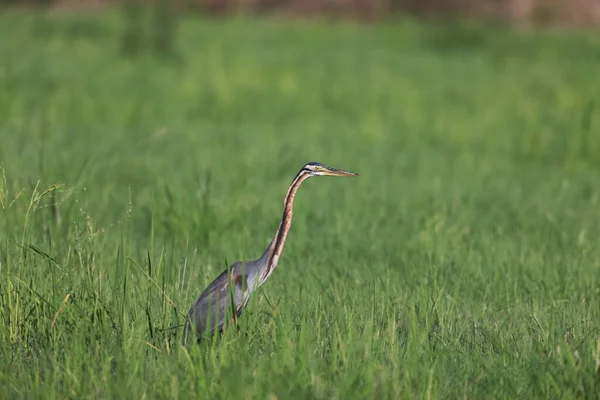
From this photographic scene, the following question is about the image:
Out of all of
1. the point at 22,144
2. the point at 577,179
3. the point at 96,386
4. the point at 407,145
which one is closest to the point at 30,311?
the point at 96,386

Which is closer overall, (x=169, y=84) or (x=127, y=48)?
(x=169, y=84)

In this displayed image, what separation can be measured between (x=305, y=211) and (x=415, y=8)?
50.5 feet

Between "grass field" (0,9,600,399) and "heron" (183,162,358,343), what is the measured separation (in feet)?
0.32

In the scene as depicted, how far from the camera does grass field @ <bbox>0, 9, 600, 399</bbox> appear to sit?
3924 millimetres

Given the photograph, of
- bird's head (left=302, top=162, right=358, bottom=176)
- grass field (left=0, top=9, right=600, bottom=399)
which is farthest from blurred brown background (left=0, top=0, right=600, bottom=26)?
bird's head (left=302, top=162, right=358, bottom=176)

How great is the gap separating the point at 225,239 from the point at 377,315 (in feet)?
6.61

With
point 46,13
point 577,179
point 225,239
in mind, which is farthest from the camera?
point 46,13

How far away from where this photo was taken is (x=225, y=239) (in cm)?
645

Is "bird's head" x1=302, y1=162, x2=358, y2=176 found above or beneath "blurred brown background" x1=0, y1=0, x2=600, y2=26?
above

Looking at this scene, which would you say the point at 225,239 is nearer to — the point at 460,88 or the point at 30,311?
the point at 30,311

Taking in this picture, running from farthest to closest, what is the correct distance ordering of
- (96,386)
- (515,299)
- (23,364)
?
(515,299) < (23,364) < (96,386)

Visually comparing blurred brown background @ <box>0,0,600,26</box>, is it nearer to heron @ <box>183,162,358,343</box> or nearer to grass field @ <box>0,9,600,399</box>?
grass field @ <box>0,9,600,399</box>

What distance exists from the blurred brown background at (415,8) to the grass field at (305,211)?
325 centimetres

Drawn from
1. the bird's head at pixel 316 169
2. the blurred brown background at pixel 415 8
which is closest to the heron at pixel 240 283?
the bird's head at pixel 316 169
